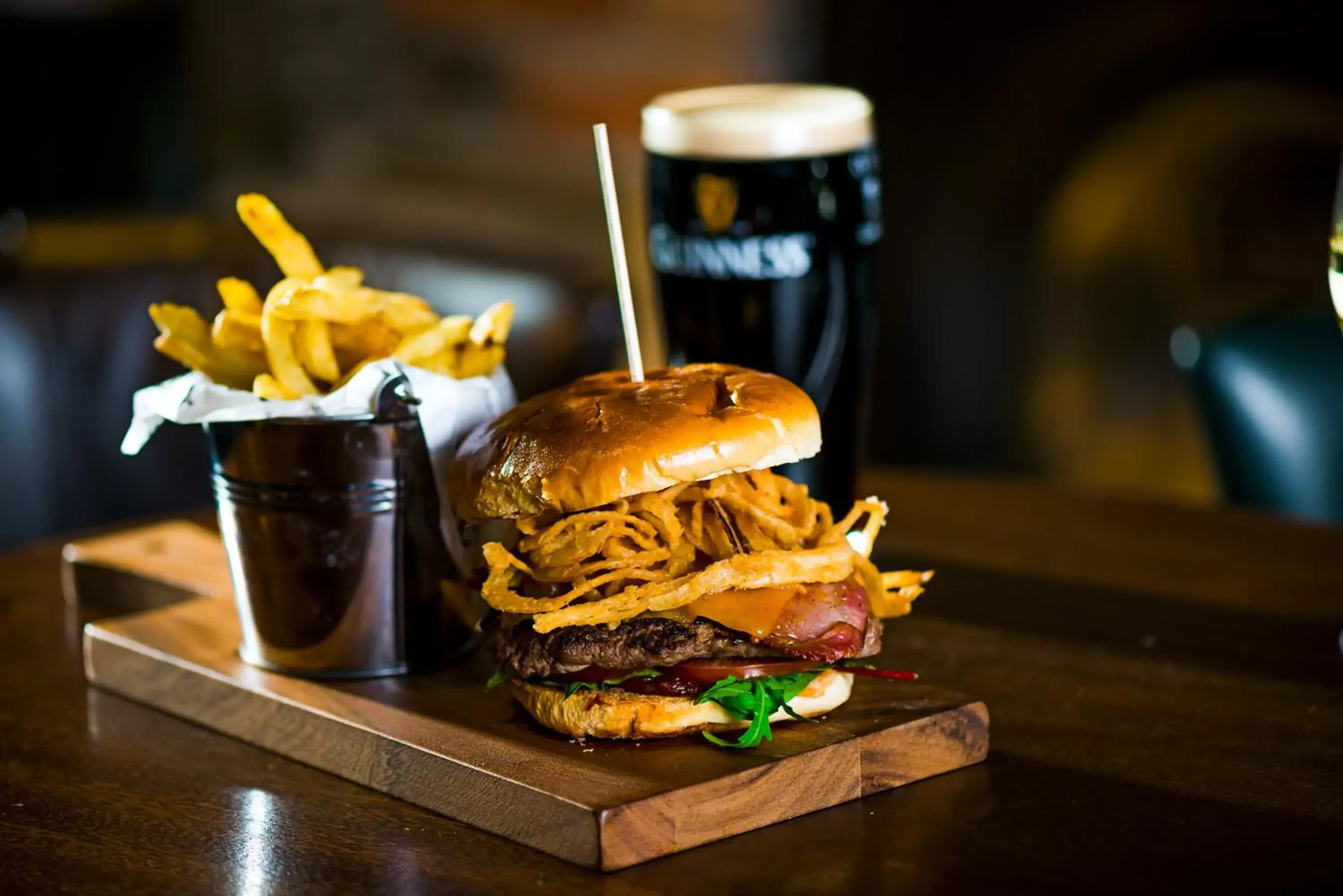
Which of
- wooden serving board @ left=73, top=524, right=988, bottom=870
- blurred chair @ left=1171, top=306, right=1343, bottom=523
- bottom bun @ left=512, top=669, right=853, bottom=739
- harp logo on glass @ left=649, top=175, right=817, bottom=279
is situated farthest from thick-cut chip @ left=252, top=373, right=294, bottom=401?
blurred chair @ left=1171, top=306, right=1343, bottom=523

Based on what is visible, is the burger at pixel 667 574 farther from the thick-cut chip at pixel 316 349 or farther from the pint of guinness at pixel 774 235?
the pint of guinness at pixel 774 235

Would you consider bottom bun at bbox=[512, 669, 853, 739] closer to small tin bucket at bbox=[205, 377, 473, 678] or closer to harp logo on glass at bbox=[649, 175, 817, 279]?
small tin bucket at bbox=[205, 377, 473, 678]

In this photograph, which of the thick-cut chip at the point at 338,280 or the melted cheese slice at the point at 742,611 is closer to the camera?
the melted cheese slice at the point at 742,611

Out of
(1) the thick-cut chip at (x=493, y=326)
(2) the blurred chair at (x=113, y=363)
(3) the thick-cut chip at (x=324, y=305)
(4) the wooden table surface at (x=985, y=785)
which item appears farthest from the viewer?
(2) the blurred chair at (x=113, y=363)

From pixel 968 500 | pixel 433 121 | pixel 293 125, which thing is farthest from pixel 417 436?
pixel 293 125

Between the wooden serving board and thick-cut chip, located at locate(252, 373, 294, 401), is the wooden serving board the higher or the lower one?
the lower one

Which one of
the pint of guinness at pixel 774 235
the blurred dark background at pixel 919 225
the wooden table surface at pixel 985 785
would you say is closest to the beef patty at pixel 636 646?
the wooden table surface at pixel 985 785

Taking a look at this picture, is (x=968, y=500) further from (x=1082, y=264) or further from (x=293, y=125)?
(x=293, y=125)
